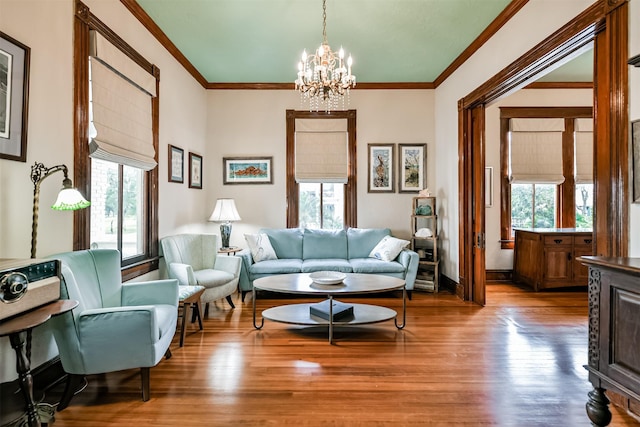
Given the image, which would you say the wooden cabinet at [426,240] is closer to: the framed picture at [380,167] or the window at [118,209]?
the framed picture at [380,167]

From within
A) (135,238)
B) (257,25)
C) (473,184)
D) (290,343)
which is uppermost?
(257,25)

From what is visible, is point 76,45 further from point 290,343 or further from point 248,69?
point 290,343

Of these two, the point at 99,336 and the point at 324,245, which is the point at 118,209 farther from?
the point at 324,245

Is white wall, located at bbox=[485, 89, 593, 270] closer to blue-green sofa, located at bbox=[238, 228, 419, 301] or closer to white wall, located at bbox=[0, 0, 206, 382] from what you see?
blue-green sofa, located at bbox=[238, 228, 419, 301]

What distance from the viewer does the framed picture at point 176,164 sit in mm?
4398

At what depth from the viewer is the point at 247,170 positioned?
18.9 ft

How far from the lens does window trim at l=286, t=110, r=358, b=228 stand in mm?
5762

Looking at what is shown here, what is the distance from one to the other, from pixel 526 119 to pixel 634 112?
4.03 m

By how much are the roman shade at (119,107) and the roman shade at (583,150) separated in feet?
20.6

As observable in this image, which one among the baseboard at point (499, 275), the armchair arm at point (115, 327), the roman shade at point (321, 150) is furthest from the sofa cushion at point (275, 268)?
the baseboard at point (499, 275)

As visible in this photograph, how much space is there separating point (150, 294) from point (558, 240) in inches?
207

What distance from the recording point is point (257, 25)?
384 centimetres

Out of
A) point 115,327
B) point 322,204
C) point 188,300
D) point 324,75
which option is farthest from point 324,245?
point 115,327

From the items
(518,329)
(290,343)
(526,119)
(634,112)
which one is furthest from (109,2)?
(526,119)
